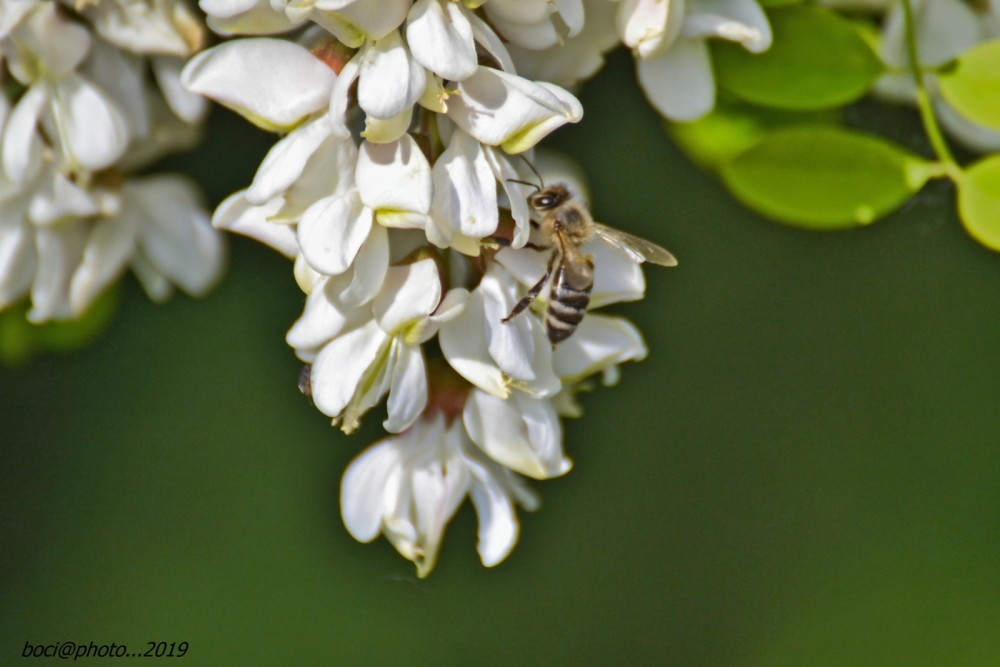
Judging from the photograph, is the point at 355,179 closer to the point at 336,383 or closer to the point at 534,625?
the point at 336,383

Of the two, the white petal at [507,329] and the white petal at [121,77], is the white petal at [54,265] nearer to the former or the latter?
the white petal at [121,77]

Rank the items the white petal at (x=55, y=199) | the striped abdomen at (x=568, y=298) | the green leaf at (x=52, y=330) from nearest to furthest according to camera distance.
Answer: the striped abdomen at (x=568, y=298), the white petal at (x=55, y=199), the green leaf at (x=52, y=330)

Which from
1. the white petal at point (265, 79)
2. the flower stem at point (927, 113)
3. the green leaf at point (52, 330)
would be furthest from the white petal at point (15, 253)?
the flower stem at point (927, 113)

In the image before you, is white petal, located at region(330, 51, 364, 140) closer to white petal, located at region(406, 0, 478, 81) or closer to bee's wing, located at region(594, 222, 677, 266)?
white petal, located at region(406, 0, 478, 81)

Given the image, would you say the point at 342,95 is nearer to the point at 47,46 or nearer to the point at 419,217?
the point at 419,217

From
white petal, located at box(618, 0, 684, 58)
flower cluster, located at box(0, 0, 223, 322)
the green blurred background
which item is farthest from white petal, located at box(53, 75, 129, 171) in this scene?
the green blurred background

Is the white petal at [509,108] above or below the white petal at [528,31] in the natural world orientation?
below

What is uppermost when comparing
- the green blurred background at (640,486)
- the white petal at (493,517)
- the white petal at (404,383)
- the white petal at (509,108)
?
the white petal at (509,108)
